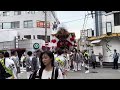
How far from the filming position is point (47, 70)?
5.03 metres

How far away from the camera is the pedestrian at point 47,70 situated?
4953 mm

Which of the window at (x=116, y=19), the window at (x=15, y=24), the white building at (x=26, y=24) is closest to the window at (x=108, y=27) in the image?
the window at (x=116, y=19)

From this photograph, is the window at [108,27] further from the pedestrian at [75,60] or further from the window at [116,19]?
the pedestrian at [75,60]

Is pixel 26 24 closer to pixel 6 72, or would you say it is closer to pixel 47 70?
pixel 6 72

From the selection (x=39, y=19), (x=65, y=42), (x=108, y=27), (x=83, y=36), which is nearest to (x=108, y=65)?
(x=108, y=27)

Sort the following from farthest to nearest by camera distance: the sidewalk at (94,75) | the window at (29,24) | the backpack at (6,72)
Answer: the window at (29,24), the sidewalk at (94,75), the backpack at (6,72)

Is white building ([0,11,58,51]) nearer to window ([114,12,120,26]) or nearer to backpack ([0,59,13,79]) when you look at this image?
window ([114,12,120,26])

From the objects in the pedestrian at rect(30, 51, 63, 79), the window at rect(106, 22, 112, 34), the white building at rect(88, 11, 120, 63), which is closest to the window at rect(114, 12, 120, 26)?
the white building at rect(88, 11, 120, 63)

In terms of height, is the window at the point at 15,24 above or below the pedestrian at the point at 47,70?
above

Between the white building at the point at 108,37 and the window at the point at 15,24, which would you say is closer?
the white building at the point at 108,37

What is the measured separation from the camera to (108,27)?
29.2 meters

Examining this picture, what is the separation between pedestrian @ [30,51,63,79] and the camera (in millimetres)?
4953
